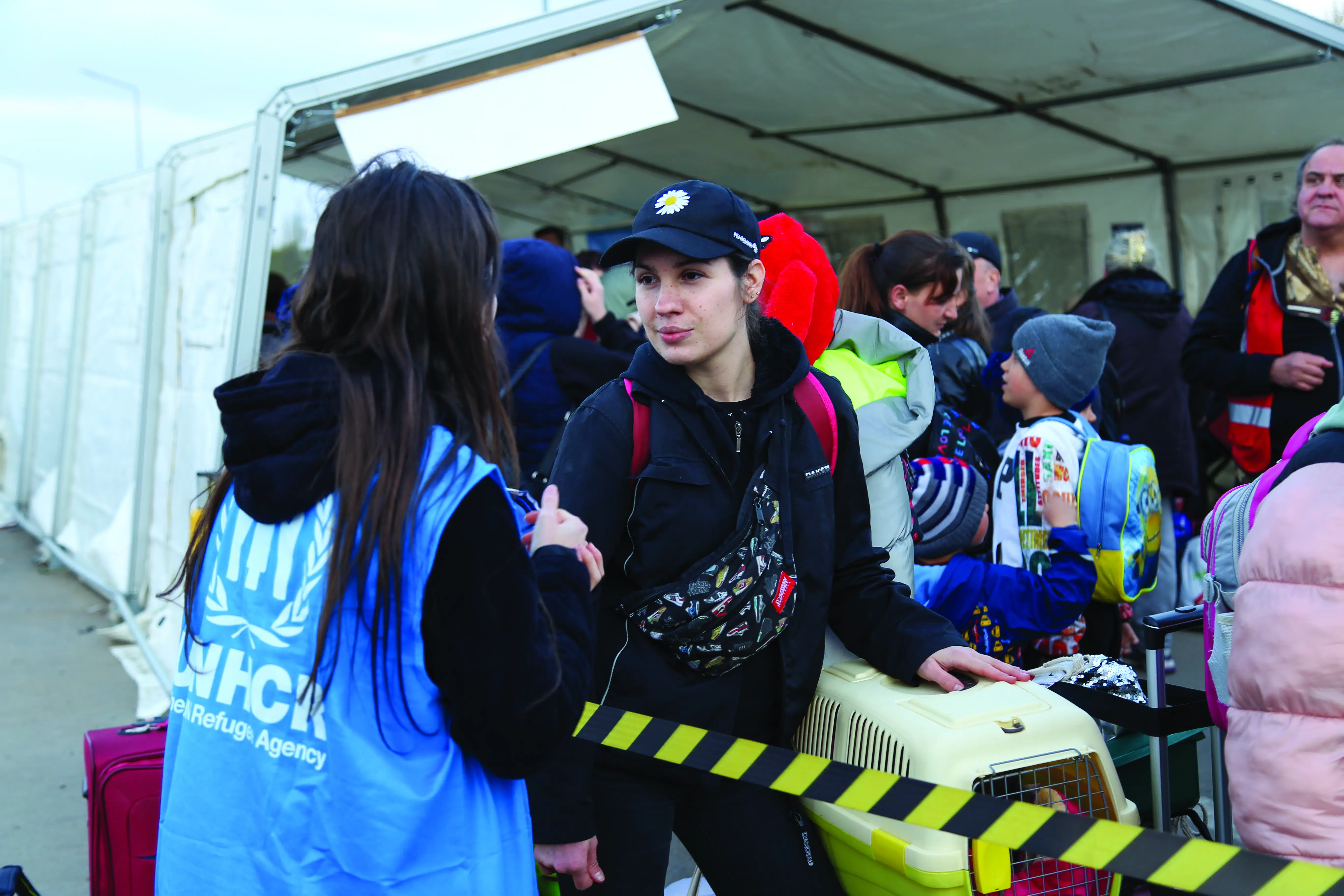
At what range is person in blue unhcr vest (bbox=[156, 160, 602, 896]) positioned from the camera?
1.44 m

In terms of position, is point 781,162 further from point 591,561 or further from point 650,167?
point 591,561

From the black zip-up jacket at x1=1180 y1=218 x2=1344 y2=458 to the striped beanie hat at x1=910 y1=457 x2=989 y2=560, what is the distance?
2.03 metres

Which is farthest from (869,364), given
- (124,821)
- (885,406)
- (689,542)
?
(124,821)

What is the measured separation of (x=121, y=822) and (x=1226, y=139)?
7.19 meters

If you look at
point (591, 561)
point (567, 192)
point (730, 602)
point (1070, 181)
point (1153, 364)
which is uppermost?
point (1070, 181)

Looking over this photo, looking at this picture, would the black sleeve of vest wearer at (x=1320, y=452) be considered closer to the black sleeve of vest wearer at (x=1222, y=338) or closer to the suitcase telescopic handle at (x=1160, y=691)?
the suitcase telescopic handle at (x=1160, y=691)

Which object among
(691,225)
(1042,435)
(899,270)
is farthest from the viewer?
(899,270)

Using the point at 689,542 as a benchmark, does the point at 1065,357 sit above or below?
above

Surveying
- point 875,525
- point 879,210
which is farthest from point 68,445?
point 875,525

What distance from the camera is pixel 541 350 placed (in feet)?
14.4

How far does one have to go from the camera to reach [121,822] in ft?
9.27

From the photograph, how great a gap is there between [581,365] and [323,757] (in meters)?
2.98

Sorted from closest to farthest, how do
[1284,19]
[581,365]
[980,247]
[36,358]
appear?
[581,365]
[1284,19]
[980,247]
[36,358]

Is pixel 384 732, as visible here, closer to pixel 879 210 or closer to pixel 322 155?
pixel 322 155
